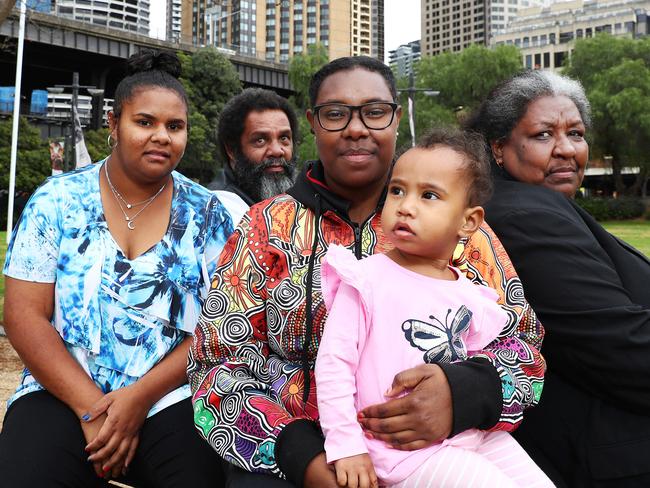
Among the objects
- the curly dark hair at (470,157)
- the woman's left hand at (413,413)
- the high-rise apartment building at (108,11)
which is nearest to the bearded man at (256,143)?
the curly dark hair at (470,157)

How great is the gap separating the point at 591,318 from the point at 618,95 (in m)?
41.3

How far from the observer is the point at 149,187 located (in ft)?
11.2

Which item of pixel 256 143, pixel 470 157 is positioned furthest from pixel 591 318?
pixel 256 143

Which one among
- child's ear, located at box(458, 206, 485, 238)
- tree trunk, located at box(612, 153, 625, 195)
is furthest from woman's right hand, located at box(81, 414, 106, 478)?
tree trunk, located at box(612, 153, 625, 195)

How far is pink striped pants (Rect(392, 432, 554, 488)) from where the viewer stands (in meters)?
2.15

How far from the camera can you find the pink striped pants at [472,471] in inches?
84.7

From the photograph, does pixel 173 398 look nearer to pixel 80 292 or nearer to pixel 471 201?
pixel 80 292

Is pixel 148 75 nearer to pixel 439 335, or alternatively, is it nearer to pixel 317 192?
pixel 317 192

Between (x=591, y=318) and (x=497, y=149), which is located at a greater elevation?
(x=497, y=149)

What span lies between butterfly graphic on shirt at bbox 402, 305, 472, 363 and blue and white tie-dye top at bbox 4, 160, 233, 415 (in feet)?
4.16

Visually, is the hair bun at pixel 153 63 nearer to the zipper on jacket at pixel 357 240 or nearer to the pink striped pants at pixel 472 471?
the zipper on jacket at pixel 357 240

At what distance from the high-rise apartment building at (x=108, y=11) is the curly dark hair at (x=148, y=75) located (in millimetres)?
44729

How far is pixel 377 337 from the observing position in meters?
2.28

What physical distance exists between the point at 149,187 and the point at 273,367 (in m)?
1.22
